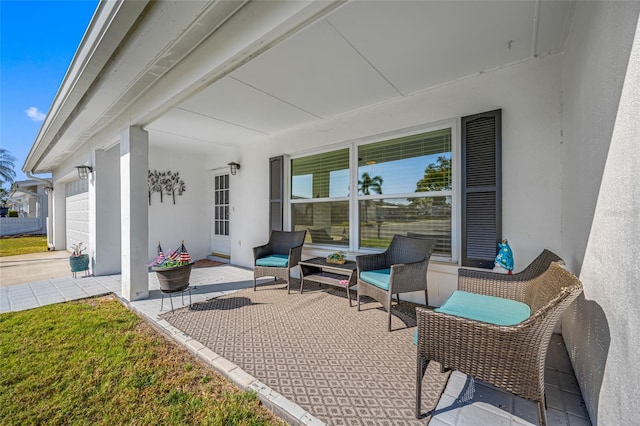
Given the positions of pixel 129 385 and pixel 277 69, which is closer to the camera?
pixel 129 385

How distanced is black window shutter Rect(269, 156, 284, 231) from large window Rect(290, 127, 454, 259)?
0.24m

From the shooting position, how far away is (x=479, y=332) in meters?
1.46

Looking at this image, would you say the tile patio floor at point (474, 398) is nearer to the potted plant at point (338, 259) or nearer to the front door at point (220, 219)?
the potted plant at point (338, 259)

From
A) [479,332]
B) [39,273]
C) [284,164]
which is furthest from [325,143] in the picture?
[39,273]

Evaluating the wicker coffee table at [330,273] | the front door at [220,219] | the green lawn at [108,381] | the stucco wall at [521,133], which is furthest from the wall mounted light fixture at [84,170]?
the stucco wall at [521,133]

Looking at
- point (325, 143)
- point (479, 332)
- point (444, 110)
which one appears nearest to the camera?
point (479, 332)

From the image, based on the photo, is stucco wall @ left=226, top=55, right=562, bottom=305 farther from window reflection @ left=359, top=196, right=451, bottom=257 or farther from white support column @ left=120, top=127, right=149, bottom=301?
white support column @ left=120, top=127, right=149, bottom=301

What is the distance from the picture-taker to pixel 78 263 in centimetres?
488

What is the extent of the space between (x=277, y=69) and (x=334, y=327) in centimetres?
288

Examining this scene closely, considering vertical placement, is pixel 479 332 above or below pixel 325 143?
below

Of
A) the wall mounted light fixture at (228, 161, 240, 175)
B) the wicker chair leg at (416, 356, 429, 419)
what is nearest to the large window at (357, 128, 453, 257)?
the wicker chair leg at (416, 356, 429, 419)

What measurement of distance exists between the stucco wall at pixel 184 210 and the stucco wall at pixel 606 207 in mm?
7059

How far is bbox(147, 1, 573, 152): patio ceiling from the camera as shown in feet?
6.81

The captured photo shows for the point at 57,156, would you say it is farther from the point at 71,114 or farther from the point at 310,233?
the point at 310,233
